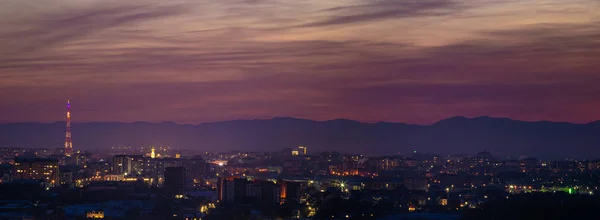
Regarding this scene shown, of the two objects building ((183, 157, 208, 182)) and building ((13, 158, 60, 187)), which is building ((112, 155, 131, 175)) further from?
building ((13, 158, 60, 187))

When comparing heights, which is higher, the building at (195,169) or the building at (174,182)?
the building at (174,182)

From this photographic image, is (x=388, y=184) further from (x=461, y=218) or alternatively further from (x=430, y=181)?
(x=461, y=218)

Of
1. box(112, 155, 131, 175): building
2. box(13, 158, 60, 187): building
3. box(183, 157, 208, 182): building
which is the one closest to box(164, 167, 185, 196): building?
box(13, 158, 60, 187): building

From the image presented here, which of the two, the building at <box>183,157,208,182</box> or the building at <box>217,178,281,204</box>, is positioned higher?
the building at <box>217,178,281,204</box>

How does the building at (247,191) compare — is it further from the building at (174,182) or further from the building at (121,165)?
the building at (121,165)

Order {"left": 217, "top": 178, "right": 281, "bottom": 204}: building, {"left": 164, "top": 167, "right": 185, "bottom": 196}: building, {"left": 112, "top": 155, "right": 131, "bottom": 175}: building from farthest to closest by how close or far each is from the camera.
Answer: {"left": 112, "top": 155, "right": 131, "bottom": 175}: building < {"left": 164, "top": 167, "right": 185, "bottom": 196}: building < {"left": 217, "top": 178, "right": 281, "bottom": 204}: building

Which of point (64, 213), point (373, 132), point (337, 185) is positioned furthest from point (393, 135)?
point (64, 213)

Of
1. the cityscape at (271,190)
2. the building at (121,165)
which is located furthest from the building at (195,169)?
the building at (121,165)
